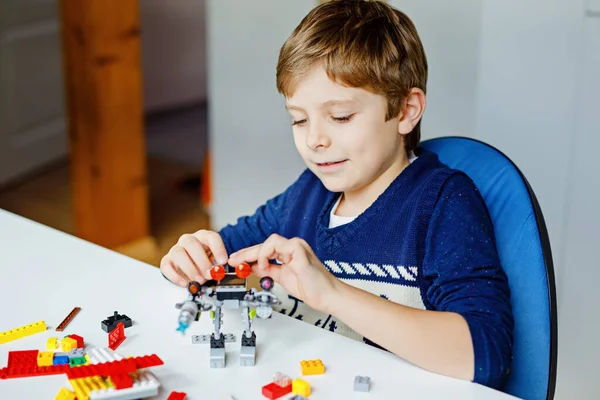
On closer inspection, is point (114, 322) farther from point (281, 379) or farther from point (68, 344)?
point (281, 379)

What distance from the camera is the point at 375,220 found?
4.17ft

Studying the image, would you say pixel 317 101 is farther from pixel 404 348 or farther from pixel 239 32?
pixel 239 32

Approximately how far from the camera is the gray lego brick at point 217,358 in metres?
0.96

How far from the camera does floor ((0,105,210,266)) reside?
3.20m

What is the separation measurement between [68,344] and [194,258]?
220 mm

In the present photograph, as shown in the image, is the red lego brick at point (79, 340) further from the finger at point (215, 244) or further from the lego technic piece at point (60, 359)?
the finger at point (215, 244)

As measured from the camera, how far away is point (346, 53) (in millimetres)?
1195

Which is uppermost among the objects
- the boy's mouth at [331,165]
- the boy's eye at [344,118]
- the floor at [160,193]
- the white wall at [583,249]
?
the boy's eye at [344,118]

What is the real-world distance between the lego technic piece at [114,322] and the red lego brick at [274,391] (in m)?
0.25

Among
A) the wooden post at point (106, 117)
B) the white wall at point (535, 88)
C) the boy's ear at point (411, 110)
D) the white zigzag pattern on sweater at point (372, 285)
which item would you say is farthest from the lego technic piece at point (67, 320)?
the wooden post at point (106, 117)

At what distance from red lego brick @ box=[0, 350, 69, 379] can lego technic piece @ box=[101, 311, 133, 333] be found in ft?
0.32

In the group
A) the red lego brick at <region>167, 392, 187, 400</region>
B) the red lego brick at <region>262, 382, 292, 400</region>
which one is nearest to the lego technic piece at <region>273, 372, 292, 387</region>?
the red lego brick at <region>262, 382, 292, 400</region>

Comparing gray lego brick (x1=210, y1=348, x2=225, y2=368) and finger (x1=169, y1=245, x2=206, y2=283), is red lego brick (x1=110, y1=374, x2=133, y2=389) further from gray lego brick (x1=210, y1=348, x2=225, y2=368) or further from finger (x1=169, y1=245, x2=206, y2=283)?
finger (x1=169, y1=245, x2=206, y2=283)

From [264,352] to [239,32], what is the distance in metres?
1.82
